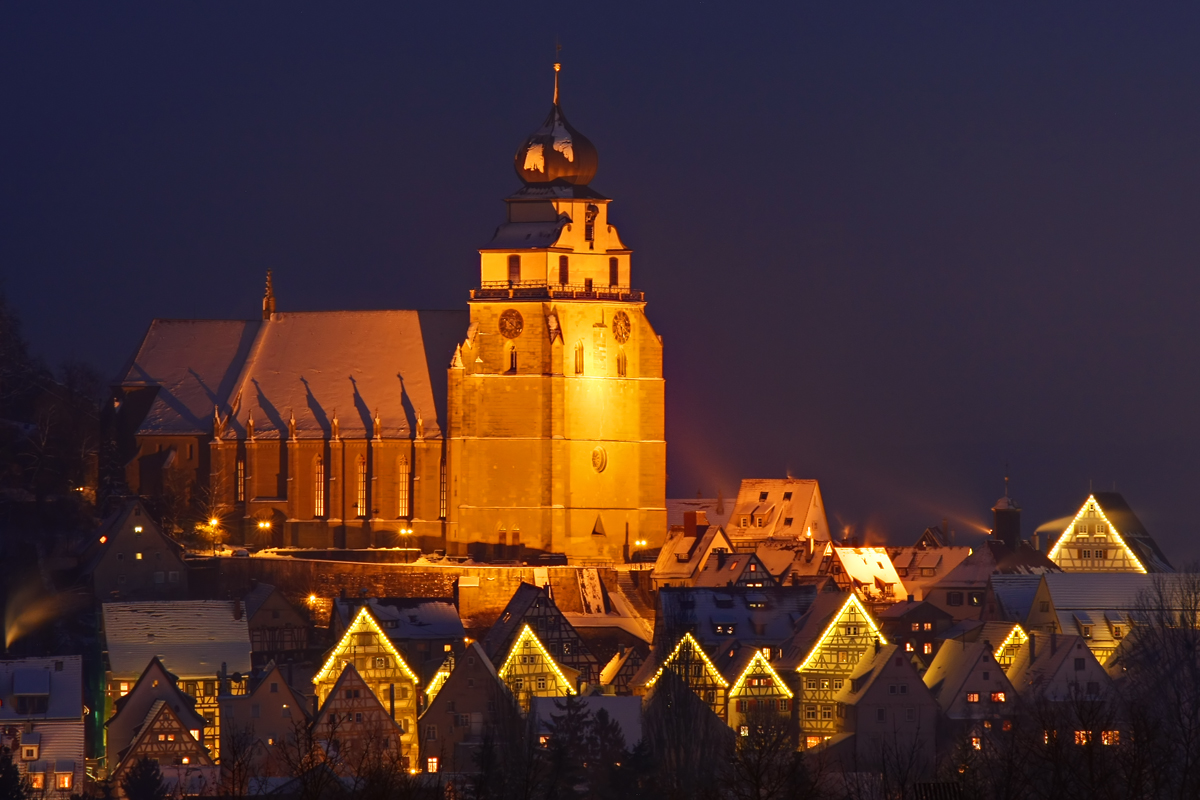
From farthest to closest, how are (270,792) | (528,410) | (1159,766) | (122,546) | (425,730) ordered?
(528,410)
(122,546)
(425,730)
(270,792)
(1159,766)

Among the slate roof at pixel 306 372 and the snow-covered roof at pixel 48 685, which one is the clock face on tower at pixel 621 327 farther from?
the snow-covered roof at pixel 48 685

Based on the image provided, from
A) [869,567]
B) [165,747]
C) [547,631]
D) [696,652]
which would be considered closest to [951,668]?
[696,652]

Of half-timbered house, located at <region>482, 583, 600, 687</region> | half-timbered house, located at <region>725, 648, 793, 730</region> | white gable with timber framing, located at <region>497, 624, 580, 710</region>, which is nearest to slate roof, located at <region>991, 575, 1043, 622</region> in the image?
half-timbered house, located at <region>725, 648, 793, 730</region>

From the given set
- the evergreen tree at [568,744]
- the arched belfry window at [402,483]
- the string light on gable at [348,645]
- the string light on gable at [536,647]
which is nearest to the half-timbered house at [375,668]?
the string light on gable at [348,645]

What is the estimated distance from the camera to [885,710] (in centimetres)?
10712

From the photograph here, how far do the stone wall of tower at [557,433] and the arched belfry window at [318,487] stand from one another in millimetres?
5903

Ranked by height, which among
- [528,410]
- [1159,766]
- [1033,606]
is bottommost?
[1159,766]

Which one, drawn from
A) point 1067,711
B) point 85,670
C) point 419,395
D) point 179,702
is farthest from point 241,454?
point 1067,711

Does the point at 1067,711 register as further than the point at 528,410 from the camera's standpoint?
No

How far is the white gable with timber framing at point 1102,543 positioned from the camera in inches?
5591

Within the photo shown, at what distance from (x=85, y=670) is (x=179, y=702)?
959cm

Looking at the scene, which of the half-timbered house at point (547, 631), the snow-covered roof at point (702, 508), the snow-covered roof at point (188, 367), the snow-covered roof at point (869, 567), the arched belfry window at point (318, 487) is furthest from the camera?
the snow-covered roof at point (702, 508)

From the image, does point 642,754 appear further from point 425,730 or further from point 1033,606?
point 1033,606

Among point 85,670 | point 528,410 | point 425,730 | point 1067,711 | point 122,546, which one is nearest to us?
point 1067,711
